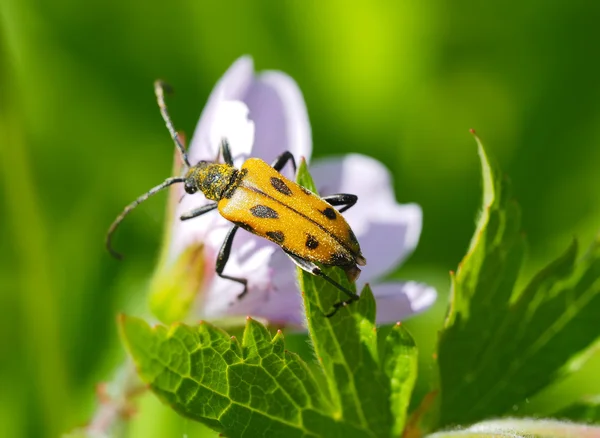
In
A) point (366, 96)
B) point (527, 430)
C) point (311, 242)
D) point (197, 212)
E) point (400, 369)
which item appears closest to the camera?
point (527, 430)

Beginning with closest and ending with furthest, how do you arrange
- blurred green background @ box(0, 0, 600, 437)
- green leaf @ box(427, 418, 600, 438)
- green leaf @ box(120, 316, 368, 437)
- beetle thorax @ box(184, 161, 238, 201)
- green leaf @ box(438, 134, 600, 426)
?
green leaf @ box(427, 418, 600, 438), green leaf @ box(120, 316, 368, 437), green leaf @ box(438, 134, 600, 426), beetle thorax @ box(184, 161, 238, 201), blurred green background @ box(0, 0, 600, 437)

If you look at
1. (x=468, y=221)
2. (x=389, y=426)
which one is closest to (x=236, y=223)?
(x=389, y=426)

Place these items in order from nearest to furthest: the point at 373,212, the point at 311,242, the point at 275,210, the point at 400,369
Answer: the point at 400,369, the point at 311,242, the point at 275,210, the point at 373,212

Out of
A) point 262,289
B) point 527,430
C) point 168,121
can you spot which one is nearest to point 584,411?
point 527,430

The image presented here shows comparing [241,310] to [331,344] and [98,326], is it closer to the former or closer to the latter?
[331,344]

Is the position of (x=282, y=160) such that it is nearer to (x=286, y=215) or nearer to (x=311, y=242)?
(x=286, y=215)

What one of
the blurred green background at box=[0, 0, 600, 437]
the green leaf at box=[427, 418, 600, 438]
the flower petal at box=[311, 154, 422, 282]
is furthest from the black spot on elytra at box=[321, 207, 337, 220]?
the blurred green background at box=[0, 0, 600, 437]

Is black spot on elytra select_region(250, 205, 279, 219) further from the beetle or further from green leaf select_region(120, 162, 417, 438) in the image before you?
green leaf select_region(120, 162, 417, 438)
